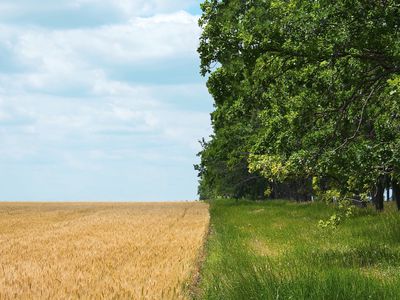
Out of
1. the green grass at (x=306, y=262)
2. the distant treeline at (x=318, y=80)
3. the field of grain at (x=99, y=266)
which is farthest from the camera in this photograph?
the distant treeline at (x=318, y=80)

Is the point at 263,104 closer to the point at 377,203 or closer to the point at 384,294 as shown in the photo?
the point at 384,294

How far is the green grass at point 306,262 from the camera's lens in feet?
26.3

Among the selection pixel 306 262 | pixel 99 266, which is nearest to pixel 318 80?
pixel 306 262

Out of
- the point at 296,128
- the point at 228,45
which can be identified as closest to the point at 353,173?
the point at 296,128

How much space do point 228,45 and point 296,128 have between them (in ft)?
9.15

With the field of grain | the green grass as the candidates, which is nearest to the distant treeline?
the green grass

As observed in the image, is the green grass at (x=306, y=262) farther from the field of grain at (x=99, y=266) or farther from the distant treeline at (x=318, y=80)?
the distant treeline at (x=318, y=80)

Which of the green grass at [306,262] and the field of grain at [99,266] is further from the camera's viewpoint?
the field of grain at [99,266]

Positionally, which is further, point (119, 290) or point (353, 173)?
point (353, 173)

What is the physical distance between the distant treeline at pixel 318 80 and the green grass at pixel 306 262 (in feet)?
6.04

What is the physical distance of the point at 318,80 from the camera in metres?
14.8

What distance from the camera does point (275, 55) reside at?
45.1ft

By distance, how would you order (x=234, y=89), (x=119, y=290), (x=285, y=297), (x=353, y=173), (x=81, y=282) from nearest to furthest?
(x=285, y=297) → (x=119, y=290) → (x=81, y=282) → (x=353, y=173) → (x=234, y=89)

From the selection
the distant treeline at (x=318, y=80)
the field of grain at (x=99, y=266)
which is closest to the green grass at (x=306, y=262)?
the field of grain at (x=99, y=266)
